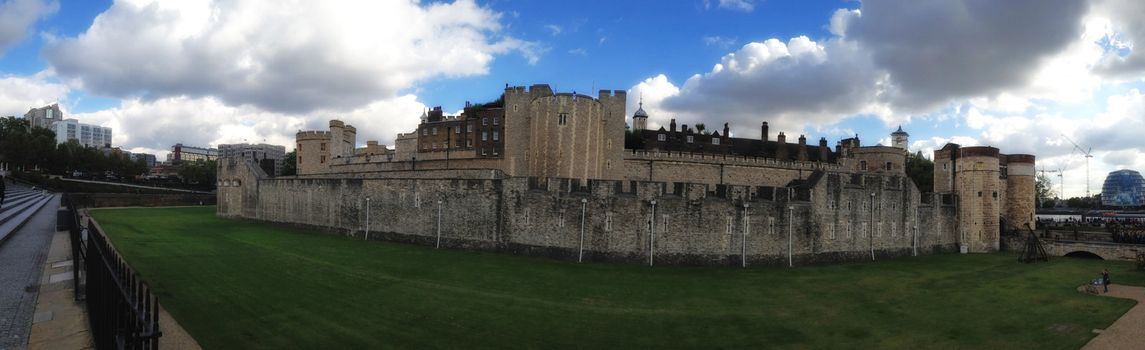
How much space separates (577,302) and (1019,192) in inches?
1668

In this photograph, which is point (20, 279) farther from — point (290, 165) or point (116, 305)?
point (290, 165)

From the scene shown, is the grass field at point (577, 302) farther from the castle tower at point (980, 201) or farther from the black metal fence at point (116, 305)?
the castle tower at point (980, 201)

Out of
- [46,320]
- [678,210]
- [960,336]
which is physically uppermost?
[678,210]

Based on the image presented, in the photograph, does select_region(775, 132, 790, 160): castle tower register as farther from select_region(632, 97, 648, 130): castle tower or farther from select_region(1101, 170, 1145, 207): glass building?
select_region(1101, 170, 1145, 207): glass building

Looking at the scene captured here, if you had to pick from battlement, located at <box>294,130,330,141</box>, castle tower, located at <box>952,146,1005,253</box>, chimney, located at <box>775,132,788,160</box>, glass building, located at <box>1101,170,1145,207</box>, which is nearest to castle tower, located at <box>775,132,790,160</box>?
chimney, located at <box>775,132,788,160</box>

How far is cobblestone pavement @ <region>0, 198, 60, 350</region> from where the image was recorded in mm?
10766

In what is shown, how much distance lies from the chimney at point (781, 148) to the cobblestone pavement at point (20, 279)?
52500mm

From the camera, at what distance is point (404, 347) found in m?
14.2

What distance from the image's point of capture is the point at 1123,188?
186000mm

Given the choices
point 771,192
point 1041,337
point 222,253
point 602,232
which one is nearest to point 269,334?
point 222,253

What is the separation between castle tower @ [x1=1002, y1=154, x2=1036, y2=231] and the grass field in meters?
15.2

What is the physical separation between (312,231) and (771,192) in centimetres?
2953

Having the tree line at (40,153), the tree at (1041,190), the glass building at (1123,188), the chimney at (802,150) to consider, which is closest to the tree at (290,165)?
the tree line at (40,153)

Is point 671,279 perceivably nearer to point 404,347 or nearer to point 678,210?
point 678,210
